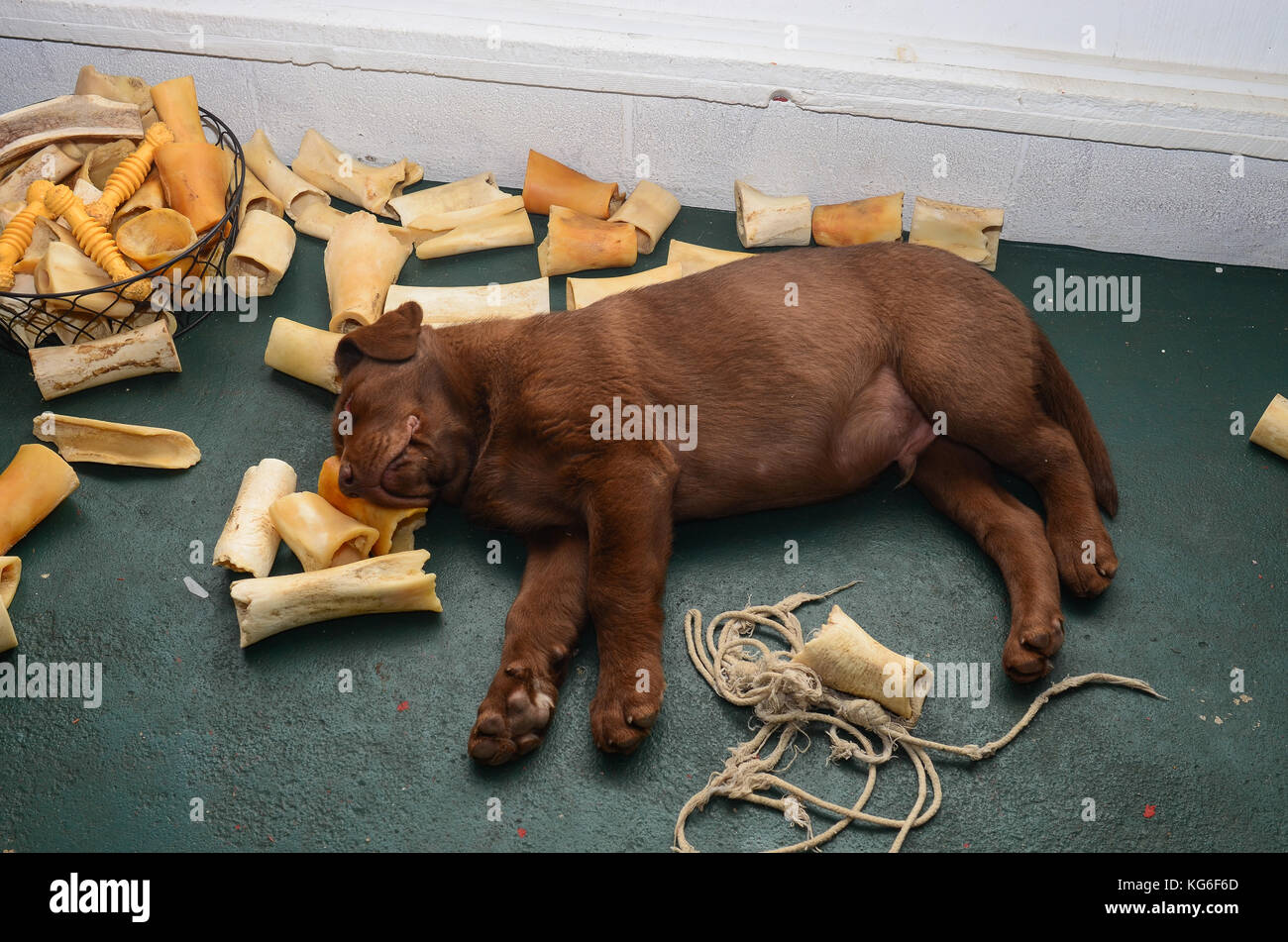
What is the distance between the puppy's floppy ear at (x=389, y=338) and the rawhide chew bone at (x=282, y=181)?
1760mm

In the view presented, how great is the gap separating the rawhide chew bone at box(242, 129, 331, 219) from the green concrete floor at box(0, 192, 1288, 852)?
1085 millimetres

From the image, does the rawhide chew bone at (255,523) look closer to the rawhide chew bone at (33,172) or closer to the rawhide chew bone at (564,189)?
the rawhide chew bone at (33,172)

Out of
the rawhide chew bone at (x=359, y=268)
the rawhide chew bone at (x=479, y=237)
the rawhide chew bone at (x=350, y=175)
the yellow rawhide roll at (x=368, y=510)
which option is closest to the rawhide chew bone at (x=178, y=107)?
the rawhide chew bone at (x=350, y=175)

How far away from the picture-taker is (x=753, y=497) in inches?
145

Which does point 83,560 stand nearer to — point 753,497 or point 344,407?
point 344,407

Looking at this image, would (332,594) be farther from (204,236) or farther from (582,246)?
(582,246)

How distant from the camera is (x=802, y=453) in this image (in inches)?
142

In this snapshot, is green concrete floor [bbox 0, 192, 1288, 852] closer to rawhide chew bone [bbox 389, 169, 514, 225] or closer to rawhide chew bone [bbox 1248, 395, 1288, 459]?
rawhide chew bone [bbox 1248, 395, 1288, 459]

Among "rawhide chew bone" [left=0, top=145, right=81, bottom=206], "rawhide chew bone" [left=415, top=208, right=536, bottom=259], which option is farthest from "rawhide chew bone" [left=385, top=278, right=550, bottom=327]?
"rawhide chew bone" [left=0, top=145, right=81, bottom=206]

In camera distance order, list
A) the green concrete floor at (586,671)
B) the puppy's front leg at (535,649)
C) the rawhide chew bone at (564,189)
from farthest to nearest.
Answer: the rawhide chew bone at (564,189) < the puppy's front leg at (535,649) < the green concrete floor at (586,671)

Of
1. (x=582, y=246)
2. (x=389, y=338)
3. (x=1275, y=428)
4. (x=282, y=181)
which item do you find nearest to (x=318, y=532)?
(x=389, y=338)

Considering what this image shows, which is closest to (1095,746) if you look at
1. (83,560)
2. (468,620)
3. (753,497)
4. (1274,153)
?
(753,497)

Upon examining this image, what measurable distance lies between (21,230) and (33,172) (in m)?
0.49

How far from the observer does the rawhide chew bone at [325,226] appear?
5.01 metres
